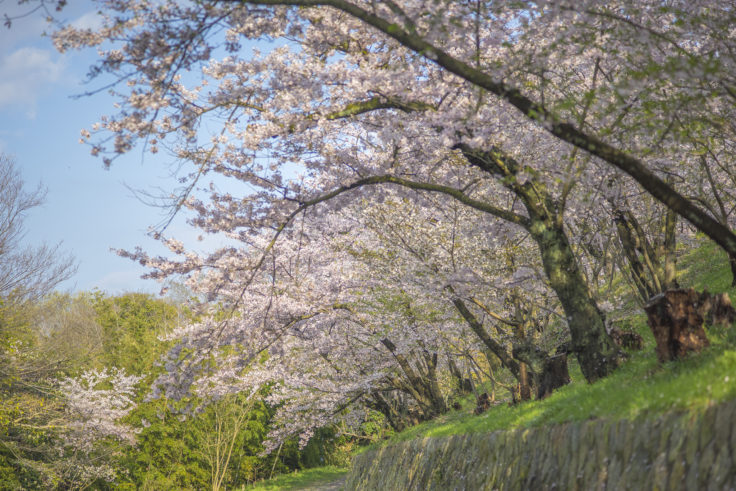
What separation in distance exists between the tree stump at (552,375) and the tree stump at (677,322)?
14.4 feet

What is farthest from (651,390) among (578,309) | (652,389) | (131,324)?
(131,324)

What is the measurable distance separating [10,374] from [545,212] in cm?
1804

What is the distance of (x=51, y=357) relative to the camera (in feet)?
71.2

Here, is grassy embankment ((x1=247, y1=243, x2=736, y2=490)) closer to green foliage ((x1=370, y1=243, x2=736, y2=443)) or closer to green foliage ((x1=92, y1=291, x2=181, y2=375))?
green foliage ((x1=370, y1=243, x2=736, y2=443))

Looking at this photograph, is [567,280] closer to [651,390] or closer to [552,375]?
[651,390]

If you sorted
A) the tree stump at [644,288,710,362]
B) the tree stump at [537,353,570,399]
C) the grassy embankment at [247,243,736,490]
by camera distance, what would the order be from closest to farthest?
the grassy embankment at [247,243,736,490] < the tree stump at [644,288,710,362] < the tree stump at [537,353,570,399]

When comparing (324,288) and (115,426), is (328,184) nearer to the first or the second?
(324,288)

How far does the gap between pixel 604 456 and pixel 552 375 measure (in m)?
5.52

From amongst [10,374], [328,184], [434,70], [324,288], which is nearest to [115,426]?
[10,374]

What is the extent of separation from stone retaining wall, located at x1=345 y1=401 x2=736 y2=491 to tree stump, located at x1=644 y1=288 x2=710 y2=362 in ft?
4.62

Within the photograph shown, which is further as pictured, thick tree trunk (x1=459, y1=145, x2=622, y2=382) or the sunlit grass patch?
the sunlit grass patch

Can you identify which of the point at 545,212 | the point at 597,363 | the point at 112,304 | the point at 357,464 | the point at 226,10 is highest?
the point at 112,304

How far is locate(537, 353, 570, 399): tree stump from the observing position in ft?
36.3

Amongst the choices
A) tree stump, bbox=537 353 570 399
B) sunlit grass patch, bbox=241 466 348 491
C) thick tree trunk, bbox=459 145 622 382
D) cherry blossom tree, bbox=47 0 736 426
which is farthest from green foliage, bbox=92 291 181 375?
thick tree trunk, bbox=459 145 622 382
